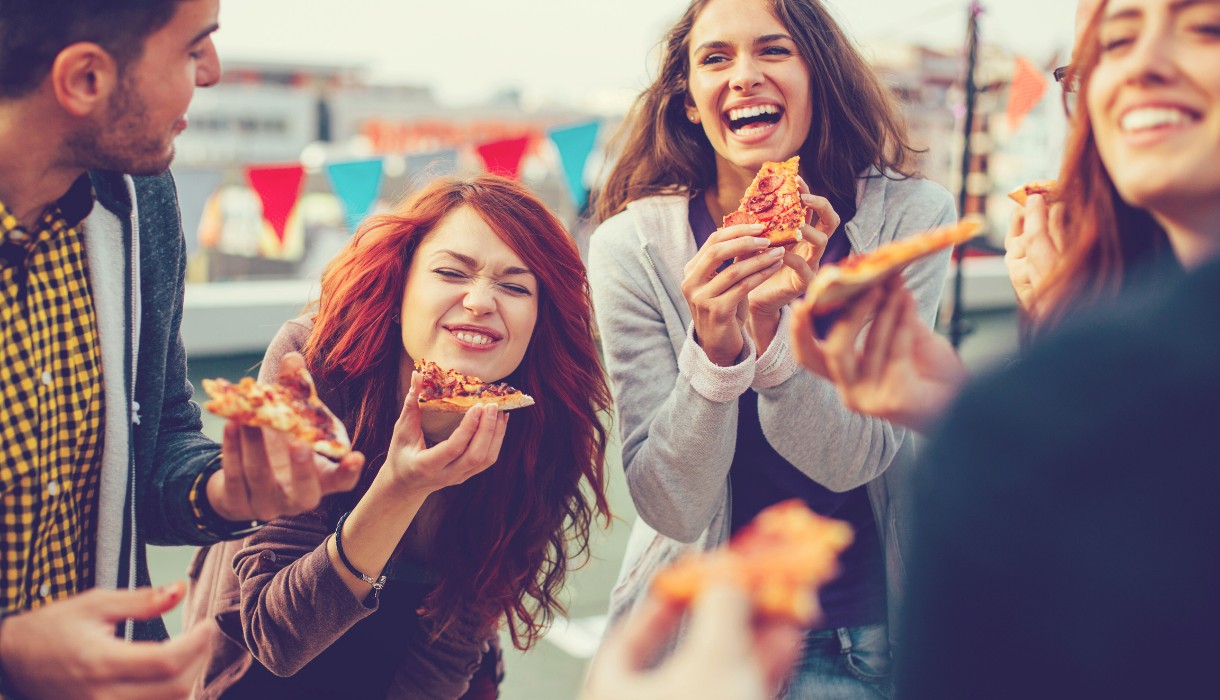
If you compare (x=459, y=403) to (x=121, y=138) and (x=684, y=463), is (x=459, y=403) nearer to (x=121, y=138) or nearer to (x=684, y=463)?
(x=684, y=463)

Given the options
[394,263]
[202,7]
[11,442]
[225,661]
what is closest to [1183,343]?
[202,7]

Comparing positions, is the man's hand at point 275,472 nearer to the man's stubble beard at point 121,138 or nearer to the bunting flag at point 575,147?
the man's stubble beard at point 121,138

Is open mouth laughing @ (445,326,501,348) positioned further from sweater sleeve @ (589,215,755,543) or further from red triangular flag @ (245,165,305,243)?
red triangular flag @ (245,165,305,243)

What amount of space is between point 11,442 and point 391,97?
7485cm

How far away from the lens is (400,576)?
2275mm

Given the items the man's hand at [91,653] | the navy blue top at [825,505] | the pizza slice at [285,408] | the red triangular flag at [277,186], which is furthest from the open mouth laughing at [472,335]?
the red triangular flag at [277,186]

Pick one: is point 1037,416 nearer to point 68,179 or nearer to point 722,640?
point 722,640

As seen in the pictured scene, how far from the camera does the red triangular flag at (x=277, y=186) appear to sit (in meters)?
7.33

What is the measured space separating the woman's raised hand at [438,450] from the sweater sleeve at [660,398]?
393 mm

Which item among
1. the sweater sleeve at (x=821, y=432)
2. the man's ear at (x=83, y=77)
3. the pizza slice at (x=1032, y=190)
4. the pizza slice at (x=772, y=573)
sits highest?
the man's ear at (x=83, y=77)

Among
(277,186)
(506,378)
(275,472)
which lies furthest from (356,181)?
(275,472)

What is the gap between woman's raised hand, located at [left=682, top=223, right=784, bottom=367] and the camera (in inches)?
80.0

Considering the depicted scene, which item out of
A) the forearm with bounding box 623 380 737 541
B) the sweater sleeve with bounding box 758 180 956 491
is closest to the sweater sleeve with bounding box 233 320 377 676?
the forearm with bounding box 623 380 737 541

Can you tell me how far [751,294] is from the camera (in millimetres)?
2215
